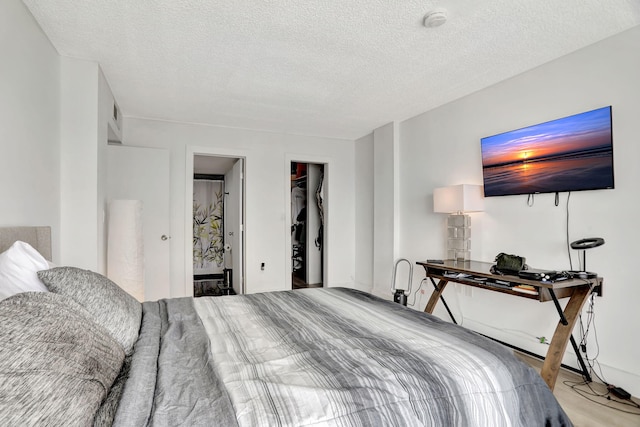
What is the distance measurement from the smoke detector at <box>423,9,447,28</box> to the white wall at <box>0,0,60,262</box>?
2.34 metres

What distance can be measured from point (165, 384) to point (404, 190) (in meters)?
3.77

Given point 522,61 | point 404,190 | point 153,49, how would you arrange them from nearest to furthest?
1. point 153,49
2. point 522,61
3. point 404,190

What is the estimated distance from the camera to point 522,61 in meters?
2.74

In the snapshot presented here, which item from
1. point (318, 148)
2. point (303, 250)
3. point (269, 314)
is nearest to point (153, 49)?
point (269, 314)

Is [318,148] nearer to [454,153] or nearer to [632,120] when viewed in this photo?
[454,153]

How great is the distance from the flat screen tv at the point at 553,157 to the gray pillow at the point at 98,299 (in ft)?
9.88

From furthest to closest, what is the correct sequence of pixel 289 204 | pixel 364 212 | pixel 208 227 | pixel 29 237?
pixel 208 227
pixel 364 212
pixel 289 204
pixel 29 237

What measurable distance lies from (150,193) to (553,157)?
4.01 meters

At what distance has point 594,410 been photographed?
206cm

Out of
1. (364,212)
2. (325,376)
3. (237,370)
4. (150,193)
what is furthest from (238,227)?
(325,376)

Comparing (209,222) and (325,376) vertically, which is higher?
(209,222)

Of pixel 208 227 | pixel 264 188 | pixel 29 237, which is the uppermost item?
pixel 264 188

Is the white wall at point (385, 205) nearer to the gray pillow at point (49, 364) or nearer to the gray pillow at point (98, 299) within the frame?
the gray pillow at point (98, 299)

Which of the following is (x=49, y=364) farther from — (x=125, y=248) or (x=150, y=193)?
(x=150, y=193)
